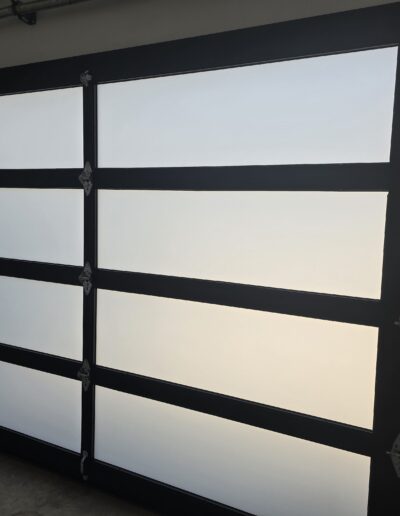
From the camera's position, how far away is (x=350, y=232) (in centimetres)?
161

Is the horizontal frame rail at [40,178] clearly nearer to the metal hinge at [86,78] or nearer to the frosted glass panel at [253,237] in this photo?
the frosted glass panel at [253,237]

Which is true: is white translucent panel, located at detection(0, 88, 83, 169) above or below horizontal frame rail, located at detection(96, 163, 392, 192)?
above

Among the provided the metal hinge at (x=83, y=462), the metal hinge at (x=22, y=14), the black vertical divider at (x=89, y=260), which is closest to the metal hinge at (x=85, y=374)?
the black vertical divider at (x=89, y=260)

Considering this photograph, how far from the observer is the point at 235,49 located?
1696mm

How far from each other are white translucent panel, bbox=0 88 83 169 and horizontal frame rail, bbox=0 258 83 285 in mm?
496

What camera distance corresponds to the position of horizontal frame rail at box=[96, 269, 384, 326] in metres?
1.60

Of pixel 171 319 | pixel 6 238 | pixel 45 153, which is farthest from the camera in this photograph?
pixel 6 238

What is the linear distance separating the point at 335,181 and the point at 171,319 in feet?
2.98

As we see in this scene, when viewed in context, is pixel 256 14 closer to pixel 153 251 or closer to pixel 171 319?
pixel 153 251

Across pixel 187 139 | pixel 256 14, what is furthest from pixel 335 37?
pixel 187 139

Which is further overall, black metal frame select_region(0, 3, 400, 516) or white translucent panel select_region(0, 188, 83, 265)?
white translucent panel select_region(0, 188, 83, 265)

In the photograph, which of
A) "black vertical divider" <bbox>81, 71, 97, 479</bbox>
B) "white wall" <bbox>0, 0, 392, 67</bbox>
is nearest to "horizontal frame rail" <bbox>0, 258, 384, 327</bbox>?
"black vertical divider" <bbox>81, 71, 97, 479</bbox>

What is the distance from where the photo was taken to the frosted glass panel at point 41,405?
2.27 meters

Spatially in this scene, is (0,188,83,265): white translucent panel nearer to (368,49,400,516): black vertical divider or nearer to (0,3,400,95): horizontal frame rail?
(0,3,400,95): horizontal frame rail
